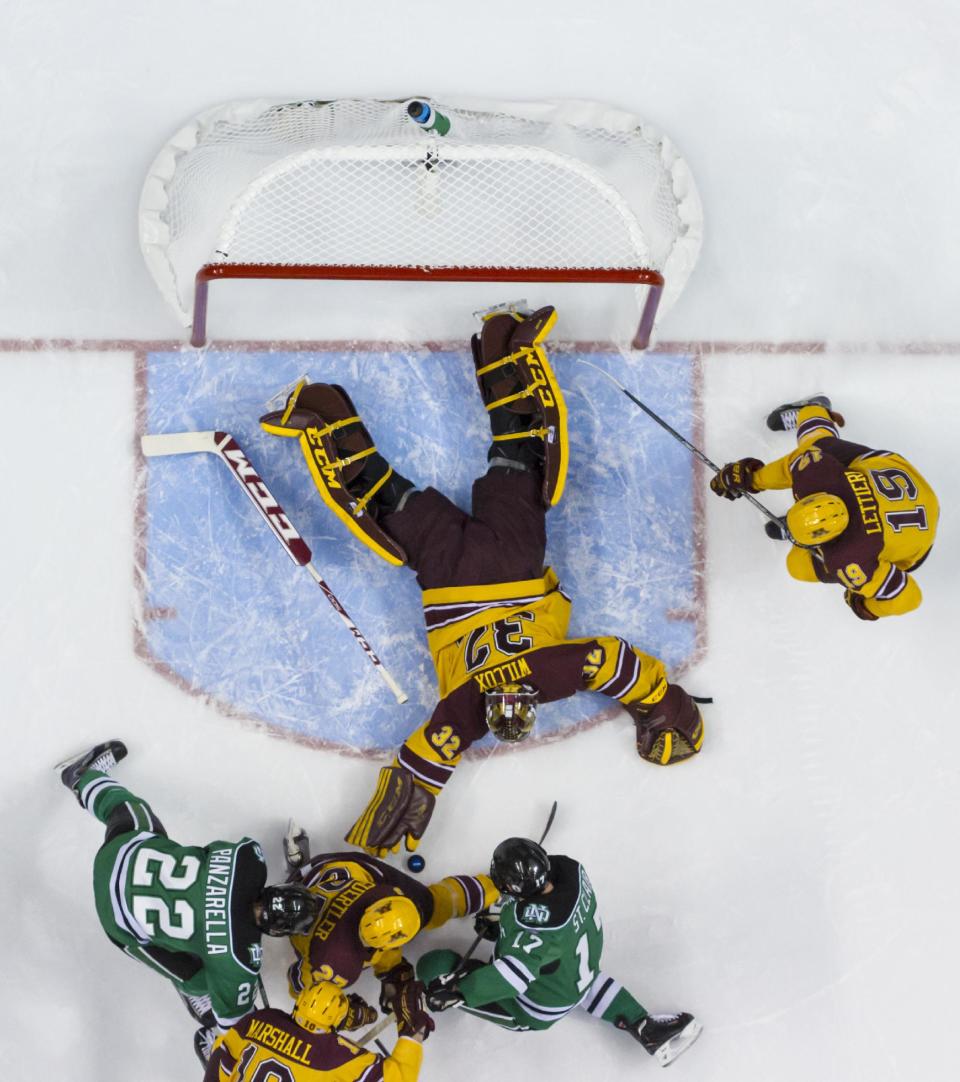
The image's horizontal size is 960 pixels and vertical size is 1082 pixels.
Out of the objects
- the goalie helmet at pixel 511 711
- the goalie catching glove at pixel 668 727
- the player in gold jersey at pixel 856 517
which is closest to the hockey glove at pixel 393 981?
the goalie helmet at pixel 511 711

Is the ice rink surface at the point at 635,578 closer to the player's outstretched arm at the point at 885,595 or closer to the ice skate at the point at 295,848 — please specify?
the ice skate at the point at 295,848

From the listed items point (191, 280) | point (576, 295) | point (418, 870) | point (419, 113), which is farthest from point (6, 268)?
point (418, 870)

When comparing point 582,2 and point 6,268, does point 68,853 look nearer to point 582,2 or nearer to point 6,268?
point 6,268

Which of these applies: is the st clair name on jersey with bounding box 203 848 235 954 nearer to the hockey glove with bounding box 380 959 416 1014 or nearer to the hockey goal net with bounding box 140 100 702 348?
the hockey glove with bounding box 380 959 416 1014

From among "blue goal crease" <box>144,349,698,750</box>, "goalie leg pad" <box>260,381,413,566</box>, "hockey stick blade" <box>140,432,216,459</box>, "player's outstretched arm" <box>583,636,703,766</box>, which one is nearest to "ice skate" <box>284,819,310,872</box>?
"blue goal crease" <box>144,349,698,750</box>

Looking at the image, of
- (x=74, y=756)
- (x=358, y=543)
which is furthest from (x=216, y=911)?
(x=358, y=543)

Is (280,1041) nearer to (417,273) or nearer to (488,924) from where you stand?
(488,924)

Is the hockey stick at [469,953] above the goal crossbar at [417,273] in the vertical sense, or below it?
below
